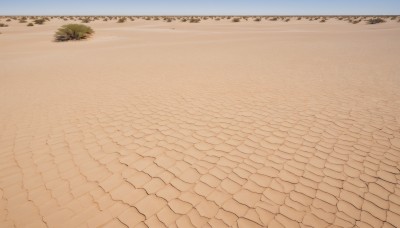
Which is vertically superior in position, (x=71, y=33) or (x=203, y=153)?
(x=71, y=33)

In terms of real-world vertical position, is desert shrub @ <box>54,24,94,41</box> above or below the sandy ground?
above

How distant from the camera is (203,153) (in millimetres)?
4035

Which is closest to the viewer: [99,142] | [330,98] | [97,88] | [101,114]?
[99,142]

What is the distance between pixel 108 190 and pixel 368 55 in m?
14.6

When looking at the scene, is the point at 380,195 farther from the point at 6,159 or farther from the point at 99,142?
the point at 6,159

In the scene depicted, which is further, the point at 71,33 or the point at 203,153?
the point at 71,33

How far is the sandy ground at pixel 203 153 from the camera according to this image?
9.59ft

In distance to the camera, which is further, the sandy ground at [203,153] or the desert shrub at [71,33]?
the desert shrub at [71,33]

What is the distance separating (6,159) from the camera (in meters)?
4.09

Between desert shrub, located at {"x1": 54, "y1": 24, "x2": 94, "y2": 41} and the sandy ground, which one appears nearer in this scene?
the sandy ground

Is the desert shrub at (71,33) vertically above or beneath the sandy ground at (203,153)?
above

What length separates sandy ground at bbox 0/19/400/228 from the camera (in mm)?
2924

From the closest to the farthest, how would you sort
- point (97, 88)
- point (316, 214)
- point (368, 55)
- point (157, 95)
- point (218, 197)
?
point (316, 214) < point (218, 197) < point (157, 95) < point (97, 88) < point (368, 55)

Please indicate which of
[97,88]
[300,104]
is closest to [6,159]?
[97,88]
